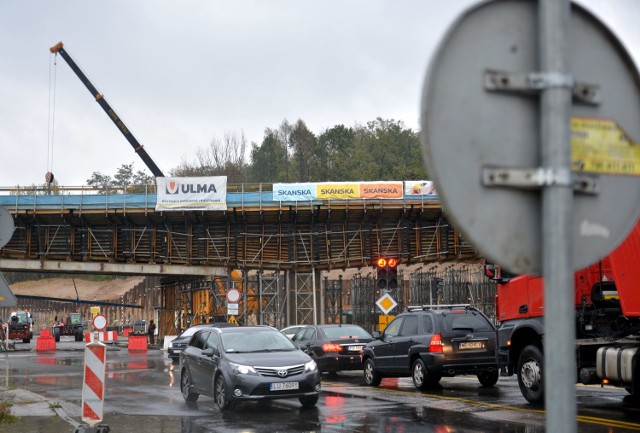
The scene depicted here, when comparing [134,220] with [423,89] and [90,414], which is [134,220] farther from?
[423,89]

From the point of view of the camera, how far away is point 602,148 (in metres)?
2.91

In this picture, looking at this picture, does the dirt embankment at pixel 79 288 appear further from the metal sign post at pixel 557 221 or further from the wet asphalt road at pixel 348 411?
the metal sign post at pixel 557 221

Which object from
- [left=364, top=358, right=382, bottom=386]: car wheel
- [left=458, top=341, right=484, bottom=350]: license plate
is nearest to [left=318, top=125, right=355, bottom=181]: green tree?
[left=364, top=358, right=382, bottom=386]: car wheel

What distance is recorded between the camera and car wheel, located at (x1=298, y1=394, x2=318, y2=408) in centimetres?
1554

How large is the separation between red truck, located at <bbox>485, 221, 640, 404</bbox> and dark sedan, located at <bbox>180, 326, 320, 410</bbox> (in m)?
3.72

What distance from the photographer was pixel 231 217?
49.6 metres

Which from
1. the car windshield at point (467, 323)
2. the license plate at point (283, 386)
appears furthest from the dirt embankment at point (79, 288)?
the license plate at point (283, 386)

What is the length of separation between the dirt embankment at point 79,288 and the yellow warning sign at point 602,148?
104 meters

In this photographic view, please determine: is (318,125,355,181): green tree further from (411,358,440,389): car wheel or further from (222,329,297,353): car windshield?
(222,329,297,353): car windshield

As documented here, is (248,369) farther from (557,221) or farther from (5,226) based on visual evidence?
(557,221)

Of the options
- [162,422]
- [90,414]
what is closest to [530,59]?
[90,414]

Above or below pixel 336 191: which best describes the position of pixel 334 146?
→ above

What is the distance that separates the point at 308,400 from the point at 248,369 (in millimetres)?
1328

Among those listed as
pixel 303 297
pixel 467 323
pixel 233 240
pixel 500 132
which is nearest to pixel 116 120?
pixel 233 240
